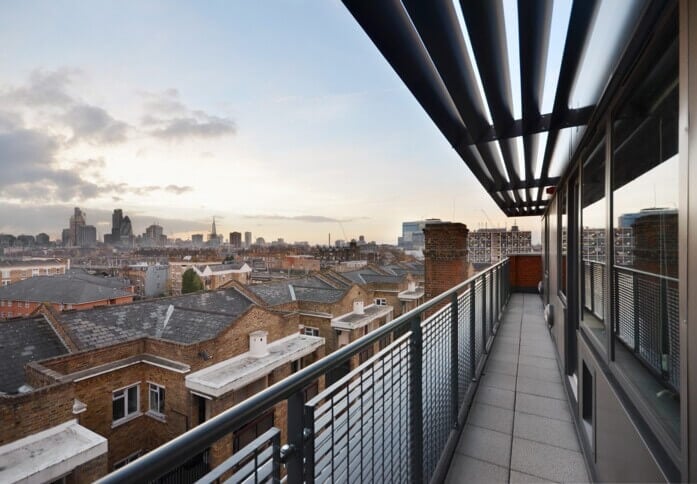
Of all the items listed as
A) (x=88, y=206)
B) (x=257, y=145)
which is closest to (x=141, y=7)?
(x=257, y=145)

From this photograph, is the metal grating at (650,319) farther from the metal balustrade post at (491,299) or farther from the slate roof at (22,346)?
the slate roof at (22,346)

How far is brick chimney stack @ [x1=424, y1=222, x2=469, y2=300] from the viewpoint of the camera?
4.86 meters

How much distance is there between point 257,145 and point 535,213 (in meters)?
21.7

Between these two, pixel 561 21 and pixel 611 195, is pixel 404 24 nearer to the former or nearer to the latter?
pixel 561 21

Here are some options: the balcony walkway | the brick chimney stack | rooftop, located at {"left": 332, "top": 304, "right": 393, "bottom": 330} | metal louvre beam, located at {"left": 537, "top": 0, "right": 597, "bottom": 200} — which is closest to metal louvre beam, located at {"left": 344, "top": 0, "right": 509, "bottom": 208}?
metal louvre beam, located at {"left": 537, "top": 0, "right": 597, "bottom": 200}

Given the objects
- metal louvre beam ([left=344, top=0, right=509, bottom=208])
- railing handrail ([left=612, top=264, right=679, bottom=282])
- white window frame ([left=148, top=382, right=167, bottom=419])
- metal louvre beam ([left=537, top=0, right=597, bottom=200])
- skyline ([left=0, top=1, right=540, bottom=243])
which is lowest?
white window frame ([left=148, top=382, right=167, bottom=419])

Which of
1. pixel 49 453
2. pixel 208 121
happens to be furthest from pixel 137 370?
pixel 208 121

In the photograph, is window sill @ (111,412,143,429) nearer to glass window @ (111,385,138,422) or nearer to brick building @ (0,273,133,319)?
glass window @ (111,385,138,422)

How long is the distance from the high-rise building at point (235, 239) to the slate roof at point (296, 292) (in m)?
32.8

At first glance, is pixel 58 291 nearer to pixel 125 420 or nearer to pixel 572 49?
pixel 125 420

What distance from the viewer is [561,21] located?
1.54m

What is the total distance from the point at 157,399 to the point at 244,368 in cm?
361

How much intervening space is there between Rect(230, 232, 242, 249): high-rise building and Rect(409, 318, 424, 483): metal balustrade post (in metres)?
51.6

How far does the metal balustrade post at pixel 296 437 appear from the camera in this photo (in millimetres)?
729
